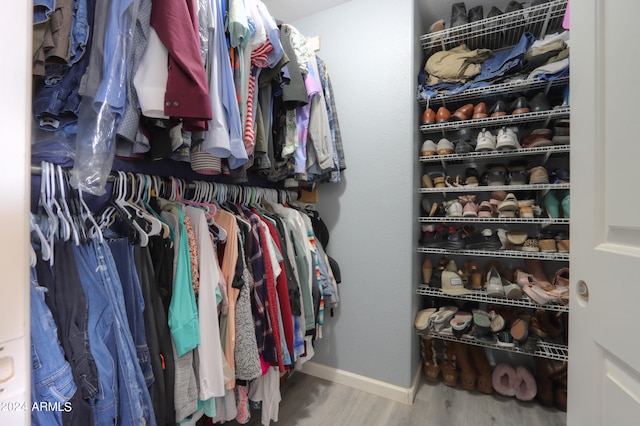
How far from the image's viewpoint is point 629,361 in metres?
Result: 0.42

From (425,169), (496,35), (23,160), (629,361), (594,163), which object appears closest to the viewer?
(23,160)

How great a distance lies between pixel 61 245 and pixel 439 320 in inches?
64.5

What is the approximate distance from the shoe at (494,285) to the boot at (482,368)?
0.47 metres

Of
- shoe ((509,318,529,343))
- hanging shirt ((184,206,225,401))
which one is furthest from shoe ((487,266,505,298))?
hanging shirt ((184,206,225,401))

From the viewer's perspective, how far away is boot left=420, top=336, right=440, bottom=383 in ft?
5.36

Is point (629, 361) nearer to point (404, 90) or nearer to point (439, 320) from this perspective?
point (439, 320)

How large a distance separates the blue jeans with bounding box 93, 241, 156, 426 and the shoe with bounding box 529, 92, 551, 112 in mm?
1951

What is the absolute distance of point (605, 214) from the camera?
0.50 meters

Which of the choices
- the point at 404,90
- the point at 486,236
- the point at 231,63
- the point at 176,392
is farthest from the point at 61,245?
the point at 486,236

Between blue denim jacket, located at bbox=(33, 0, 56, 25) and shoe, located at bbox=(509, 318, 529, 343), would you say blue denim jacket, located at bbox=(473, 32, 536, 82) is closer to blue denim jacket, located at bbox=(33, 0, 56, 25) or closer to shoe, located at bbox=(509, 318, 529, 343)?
shoe, located at bbox=(509, 318, 529, 343)

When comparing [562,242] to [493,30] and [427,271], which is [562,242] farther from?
[493,30]

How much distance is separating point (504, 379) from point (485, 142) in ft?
4.36

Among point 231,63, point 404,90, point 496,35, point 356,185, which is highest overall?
Answer: point 496,35

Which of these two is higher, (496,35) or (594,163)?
(496,35)
